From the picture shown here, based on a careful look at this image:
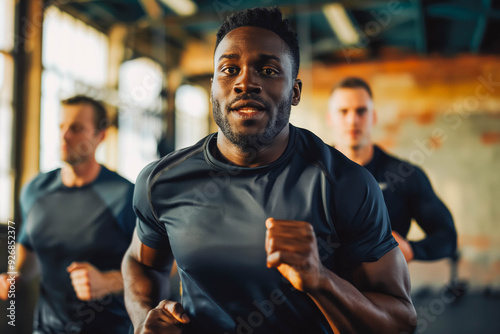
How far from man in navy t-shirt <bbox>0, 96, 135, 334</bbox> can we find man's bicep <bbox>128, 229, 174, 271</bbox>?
551mm

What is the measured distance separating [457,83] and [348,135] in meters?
6.59

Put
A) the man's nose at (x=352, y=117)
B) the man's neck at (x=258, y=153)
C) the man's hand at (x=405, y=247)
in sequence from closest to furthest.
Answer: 1. the man's neck at (x=258, y=153)
2. the man's hand at (x=405, y=247)
3. the man's nose at (x=352, y=117)

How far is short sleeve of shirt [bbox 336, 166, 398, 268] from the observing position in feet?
4.19

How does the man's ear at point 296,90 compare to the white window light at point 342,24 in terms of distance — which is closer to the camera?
the man's ear at point 296,90

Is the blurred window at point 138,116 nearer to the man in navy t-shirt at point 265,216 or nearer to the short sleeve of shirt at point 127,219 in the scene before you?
the short sleeve of shirt at point 127,219

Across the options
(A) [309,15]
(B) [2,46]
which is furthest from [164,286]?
(A) [309,15]

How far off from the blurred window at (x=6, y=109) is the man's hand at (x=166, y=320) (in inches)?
163

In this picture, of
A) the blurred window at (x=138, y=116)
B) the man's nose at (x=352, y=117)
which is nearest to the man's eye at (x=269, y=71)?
the man's nose at (x=352, y=117)

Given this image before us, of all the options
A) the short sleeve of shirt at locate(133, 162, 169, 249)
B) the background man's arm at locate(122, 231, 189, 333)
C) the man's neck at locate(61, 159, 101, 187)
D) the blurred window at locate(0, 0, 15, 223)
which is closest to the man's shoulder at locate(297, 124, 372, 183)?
the short sleeve of shirt at locate(133, 162, 169, 249)

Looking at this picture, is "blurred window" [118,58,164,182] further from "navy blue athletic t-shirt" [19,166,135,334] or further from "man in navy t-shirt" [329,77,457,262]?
"man in navy t-shirt" [329,77,457,262]

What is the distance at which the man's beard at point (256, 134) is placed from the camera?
4.42 ft

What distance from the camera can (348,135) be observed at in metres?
2.49

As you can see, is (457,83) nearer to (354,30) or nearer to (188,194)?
(354,30)

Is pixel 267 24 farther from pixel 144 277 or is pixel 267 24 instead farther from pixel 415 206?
pixel 415 206
